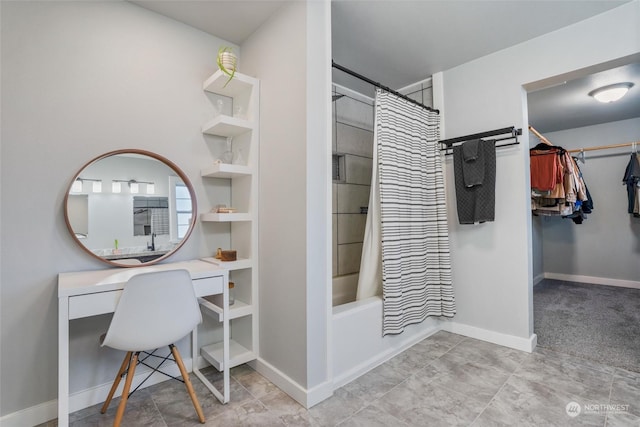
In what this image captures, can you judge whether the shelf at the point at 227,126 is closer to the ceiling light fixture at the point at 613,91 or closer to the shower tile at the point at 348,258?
the shower tile at the point at 348,258

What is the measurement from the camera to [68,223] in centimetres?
173

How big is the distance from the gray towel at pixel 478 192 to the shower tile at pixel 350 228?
1046mm

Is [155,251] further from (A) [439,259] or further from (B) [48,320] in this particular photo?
(A) [439,259]

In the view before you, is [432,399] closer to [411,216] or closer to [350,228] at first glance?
[411,216]

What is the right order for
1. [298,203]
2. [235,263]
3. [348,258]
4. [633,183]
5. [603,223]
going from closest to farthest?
[298,203] < [235,263] < [348,258] < [633,183] < [603,223]

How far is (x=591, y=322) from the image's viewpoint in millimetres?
3057

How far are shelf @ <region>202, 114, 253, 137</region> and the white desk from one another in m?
0.94

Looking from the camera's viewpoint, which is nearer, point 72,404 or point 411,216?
point 72,404

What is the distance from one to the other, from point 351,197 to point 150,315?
223cm

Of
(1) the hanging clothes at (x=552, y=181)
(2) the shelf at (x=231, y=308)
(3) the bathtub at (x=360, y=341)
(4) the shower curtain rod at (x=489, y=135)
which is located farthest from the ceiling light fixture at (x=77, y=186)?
(1) the hanging clothes at (x=552, y=181)

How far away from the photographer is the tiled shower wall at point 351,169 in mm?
3137

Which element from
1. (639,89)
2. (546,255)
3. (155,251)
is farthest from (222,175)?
(546,255)

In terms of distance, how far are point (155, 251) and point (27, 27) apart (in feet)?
4.53

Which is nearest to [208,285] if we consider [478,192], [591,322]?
[478,192]
